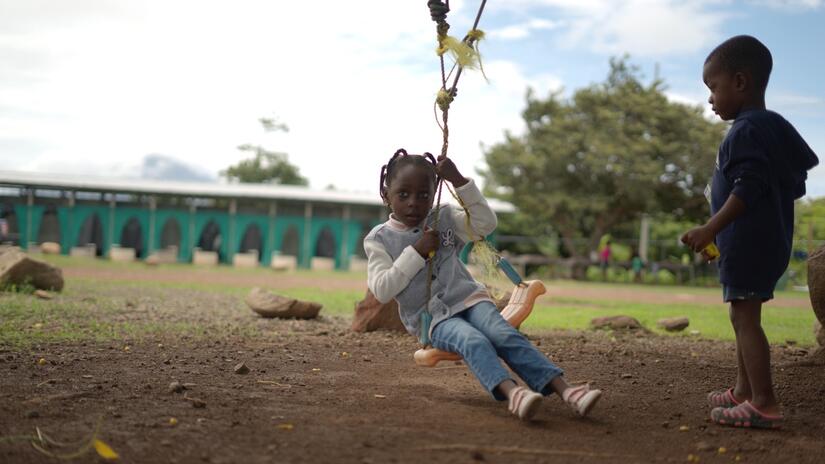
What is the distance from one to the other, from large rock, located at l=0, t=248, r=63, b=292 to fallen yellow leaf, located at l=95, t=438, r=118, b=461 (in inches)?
347

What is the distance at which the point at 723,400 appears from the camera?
426 centimetres

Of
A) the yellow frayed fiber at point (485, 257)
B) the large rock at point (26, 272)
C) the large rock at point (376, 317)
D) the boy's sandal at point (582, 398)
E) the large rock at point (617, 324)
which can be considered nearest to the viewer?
the boy's sandal at point (582, 398)

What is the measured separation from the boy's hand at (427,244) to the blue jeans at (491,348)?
39 centimetres

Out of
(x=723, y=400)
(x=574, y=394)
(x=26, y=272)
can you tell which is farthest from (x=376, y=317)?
(x=26, y=272)

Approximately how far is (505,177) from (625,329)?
2174cm

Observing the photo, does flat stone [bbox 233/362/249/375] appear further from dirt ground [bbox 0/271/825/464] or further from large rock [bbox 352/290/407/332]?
large rock [bbox 352/290/407/332]

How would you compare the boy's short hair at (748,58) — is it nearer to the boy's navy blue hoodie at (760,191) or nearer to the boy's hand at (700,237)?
the boy's navy blue hoodie at (760,191)

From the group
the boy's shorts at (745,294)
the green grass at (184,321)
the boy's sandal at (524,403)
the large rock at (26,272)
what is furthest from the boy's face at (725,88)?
the large rock at (26,272)

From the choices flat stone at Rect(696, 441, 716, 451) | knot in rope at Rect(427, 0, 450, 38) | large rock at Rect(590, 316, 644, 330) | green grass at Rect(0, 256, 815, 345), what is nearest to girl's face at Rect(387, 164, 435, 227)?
knot in rope at Rect(427, 0, 450, 38)

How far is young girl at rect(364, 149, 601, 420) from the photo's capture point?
388cm

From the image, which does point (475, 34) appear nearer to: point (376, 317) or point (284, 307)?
point (376, 317)

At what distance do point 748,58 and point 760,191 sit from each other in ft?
2.34

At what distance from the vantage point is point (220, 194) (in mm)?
29266

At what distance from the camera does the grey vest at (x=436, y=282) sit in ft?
13.9
